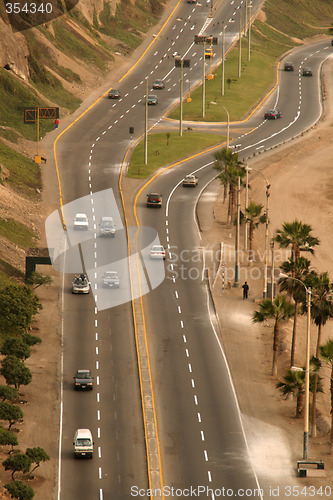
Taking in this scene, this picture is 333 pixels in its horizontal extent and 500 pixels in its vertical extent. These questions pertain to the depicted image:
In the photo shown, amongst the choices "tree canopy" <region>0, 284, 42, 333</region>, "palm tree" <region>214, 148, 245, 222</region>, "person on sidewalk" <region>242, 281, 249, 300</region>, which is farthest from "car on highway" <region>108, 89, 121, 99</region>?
"tree canopy" <region>0, 284, 42, 333</region>

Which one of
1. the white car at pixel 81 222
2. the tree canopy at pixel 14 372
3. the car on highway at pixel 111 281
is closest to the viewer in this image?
the tree canopy at pixel 14 372

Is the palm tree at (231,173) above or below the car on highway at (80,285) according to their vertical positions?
above

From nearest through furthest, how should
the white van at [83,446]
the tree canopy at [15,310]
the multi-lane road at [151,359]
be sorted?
the multi-lane road at [151,359], the white van at [83,446], the tree canopy at [15,310]

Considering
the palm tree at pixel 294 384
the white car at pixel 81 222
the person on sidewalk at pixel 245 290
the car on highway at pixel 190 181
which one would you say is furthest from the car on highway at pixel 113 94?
the palm tree at pixel 294 384

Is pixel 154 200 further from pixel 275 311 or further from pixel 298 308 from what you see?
pixel 275 311

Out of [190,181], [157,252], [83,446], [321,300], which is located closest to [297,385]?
[321,300]

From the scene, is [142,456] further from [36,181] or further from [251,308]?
[36,181]

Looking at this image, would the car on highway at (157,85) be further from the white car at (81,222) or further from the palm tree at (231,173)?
the white car at (81,222)

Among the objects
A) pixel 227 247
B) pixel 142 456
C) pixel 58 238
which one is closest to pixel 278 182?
pixel 227 247
